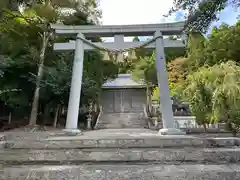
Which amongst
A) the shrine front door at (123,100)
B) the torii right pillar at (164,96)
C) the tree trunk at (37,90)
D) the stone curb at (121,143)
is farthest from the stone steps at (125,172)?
the shrine front door at (123,100)

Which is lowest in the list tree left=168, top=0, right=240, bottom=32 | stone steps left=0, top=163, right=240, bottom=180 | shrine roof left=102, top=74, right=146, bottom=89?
stone steps left=0, top=163, right=240, bottom=180

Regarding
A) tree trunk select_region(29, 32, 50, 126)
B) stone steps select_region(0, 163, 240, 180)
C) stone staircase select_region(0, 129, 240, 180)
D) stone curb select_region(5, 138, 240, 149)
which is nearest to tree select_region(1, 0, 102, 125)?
tree trunk select_region(29, 32, 50, 126)

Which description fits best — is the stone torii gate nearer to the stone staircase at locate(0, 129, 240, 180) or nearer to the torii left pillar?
the torii left pillar

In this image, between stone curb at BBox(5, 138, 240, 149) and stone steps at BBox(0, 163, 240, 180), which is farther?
stone curb at BBox(5, 138, 240, 149)

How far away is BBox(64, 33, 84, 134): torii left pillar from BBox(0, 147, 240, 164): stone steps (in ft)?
5.84

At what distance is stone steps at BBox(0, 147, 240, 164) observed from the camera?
3.23m

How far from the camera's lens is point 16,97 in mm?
10656

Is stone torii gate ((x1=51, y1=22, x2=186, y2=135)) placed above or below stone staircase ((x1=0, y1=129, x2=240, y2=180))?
above

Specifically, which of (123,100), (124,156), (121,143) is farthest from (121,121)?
(124,156)

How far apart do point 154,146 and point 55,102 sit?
28.9 feet

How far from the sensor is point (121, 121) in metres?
13.1

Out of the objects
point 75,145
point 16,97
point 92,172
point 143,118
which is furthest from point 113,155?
point 143,118

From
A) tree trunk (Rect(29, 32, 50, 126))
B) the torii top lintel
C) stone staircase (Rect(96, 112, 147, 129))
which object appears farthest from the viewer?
stone staircase (Rect(96, 112, 147, 129))

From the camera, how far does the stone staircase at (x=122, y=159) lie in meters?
2.80
